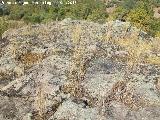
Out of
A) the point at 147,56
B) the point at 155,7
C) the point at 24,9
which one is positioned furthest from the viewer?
the point at 155,7

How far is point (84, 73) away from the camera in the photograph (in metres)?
15.6

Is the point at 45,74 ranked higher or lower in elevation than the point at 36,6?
higher

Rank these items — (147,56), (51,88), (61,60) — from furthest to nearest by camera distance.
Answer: (147,56), (61,60), (51,88)

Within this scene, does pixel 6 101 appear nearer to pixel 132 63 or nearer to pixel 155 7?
pixel 132 63

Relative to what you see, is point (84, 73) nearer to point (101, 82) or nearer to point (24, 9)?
point (101, 82)

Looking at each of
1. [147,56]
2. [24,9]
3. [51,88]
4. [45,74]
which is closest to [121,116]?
[51,88]

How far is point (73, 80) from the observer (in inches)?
581

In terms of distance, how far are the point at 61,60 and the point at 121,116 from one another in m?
4.91

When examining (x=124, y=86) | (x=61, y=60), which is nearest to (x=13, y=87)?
(x=61, y=60)

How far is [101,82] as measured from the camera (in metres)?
14.9

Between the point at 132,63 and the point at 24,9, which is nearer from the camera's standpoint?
the point at 132,63

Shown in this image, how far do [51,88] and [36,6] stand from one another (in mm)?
124464

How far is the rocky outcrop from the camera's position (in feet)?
43.0

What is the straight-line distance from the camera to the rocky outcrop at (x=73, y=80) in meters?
13.1
